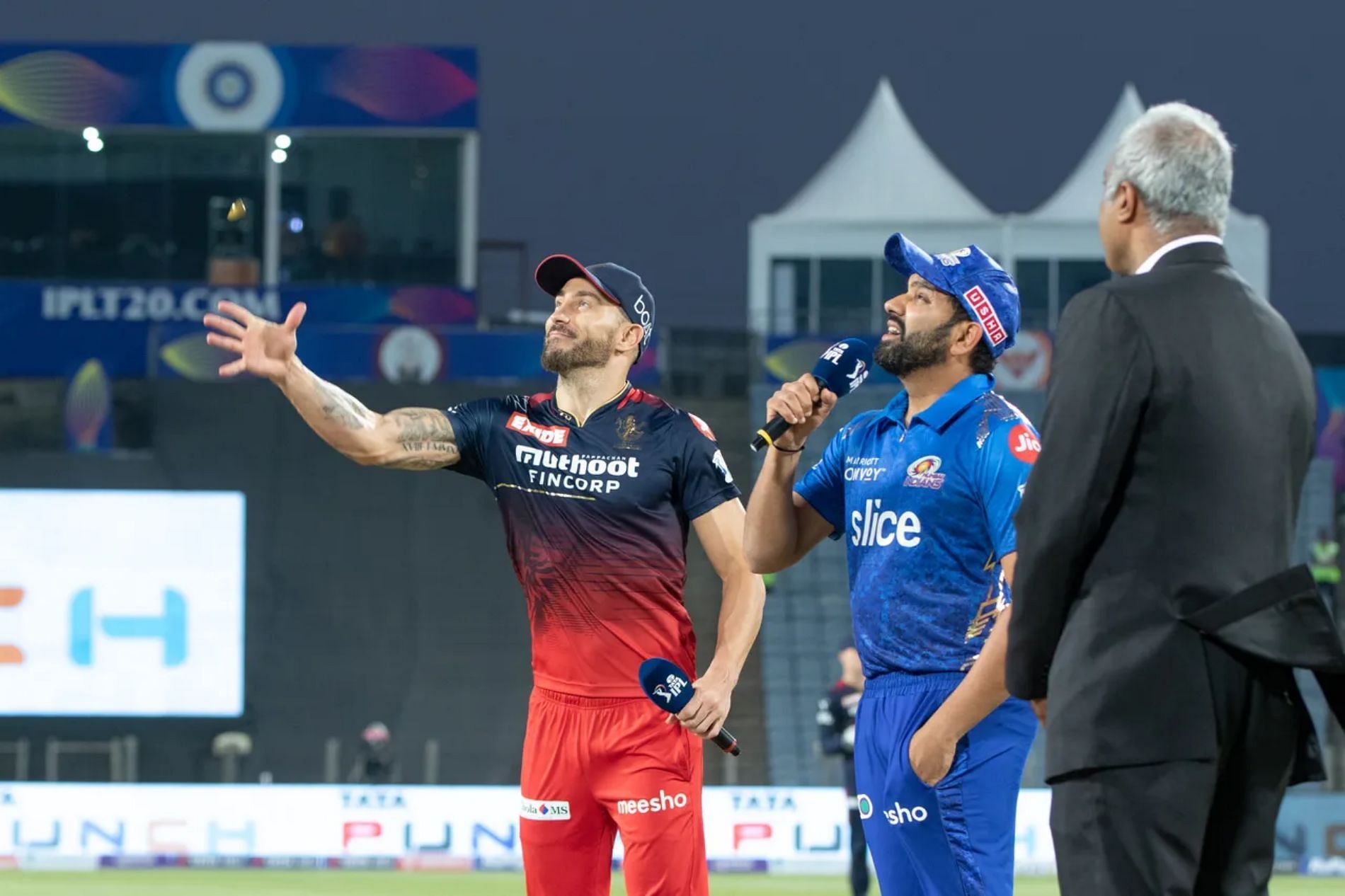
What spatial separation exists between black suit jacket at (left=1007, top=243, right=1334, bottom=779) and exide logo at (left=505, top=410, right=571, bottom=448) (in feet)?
8.14

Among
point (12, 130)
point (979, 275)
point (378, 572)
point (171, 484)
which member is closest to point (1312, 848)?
point (378, 572)

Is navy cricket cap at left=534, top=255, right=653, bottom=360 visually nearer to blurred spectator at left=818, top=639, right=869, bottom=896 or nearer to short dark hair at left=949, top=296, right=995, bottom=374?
short dark hair at left=949, top=296, right=995, bottom=374

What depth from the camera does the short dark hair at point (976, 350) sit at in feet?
16.2

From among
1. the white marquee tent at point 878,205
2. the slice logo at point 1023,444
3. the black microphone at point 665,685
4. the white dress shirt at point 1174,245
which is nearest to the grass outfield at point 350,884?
the black microphone at point 665,685

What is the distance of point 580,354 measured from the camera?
233 inches

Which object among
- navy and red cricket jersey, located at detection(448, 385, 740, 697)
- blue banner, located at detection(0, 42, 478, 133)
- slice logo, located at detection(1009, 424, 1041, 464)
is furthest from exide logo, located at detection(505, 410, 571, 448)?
blue banner, located at detection(0, 42, 478, 133)

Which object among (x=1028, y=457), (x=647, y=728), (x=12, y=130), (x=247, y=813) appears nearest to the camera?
(x=1028, y=457)

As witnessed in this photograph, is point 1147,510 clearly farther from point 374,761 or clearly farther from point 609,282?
point 374,761

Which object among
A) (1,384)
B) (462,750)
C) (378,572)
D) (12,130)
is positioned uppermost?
(12,130)

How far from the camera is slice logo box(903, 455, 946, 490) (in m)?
4.77

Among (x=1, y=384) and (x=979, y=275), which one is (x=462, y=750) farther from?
(x=979, y=275)

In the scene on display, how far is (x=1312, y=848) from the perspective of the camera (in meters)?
17.0

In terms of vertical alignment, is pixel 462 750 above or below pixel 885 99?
below

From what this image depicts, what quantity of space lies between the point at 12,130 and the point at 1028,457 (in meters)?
25.3
